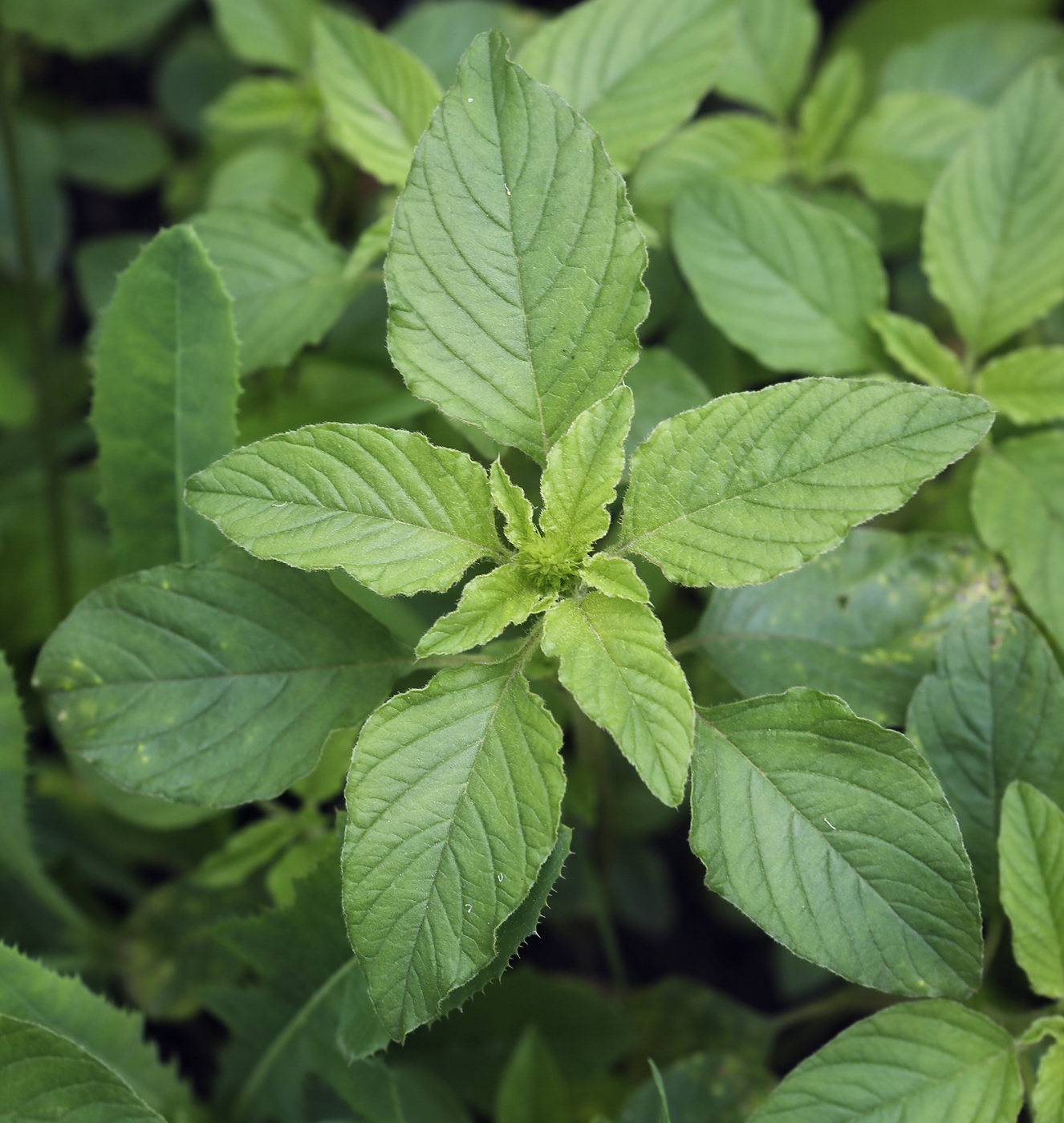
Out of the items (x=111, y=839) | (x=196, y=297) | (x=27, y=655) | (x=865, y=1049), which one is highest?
(x=196, y=297)

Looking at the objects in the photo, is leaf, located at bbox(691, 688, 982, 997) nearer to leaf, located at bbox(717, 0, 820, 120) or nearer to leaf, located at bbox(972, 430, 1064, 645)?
leaf, located at bbox(972, 430, 1064, 645)

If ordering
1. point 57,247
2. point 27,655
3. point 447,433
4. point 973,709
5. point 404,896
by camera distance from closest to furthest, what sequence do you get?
point 404,896 → point 973,709 → point 447,433 → point 27,655 → point 57,247

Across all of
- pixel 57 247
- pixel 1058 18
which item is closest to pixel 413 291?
pixel 57 247

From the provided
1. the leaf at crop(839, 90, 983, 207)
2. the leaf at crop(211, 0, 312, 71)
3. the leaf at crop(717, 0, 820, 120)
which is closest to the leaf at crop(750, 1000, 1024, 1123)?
the leaf at crop(839, 90, 983, 207)

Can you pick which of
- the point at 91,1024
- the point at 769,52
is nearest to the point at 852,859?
the point at 91,1024

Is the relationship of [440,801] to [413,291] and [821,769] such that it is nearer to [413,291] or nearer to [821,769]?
[821,769]

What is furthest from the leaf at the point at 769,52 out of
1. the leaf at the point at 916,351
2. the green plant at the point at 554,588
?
the leaf at the point at 916,351
